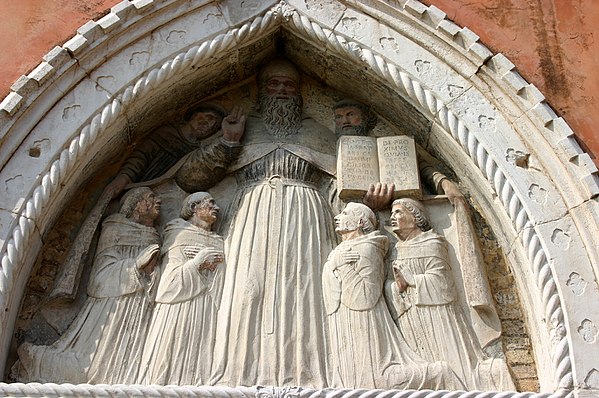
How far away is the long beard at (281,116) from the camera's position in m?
5.92

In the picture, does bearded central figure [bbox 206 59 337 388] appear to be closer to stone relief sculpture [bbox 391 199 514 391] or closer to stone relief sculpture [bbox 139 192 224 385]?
stone relief sculpture [bbox 139 192 224 385]

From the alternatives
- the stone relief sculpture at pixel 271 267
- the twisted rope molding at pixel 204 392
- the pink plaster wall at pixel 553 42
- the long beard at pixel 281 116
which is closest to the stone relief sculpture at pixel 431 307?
the stone relief sculpture at pixel 271 267

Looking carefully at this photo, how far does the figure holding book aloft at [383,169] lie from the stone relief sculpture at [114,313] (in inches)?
44.2

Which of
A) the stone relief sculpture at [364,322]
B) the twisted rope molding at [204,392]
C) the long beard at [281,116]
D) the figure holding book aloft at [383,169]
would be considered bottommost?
the twisted rope molding at [204,392]

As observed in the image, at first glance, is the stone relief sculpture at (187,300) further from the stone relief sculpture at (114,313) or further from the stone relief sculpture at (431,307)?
the stone relief sculpture at (431,307)

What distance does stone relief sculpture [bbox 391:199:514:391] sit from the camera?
16.4ft

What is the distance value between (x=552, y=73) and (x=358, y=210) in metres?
1.32

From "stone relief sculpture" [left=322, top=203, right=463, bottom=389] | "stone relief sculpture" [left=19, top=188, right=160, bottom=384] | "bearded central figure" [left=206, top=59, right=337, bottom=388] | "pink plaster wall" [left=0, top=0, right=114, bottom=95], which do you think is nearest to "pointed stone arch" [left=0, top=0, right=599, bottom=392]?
"pink plaster wall" [left=0, top=0, right=114, bottom=95]

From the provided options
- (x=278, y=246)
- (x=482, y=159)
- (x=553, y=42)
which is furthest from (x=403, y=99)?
(x=278, y=246)

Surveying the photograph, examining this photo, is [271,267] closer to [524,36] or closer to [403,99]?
[403,99]

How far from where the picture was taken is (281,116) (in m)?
5.95

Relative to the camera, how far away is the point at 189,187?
5754 mm

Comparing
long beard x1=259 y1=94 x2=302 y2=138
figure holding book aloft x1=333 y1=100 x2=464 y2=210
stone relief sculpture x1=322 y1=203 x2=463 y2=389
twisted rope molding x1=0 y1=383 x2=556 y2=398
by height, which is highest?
long beard x1=259 y1=94 x2=302 y2=138

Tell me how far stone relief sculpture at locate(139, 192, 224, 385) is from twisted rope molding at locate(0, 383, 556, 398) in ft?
0.77
